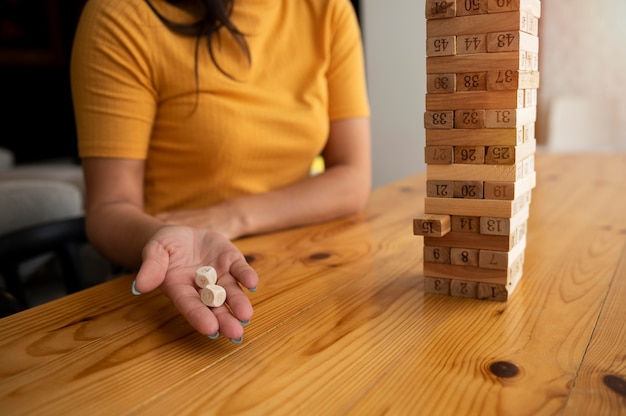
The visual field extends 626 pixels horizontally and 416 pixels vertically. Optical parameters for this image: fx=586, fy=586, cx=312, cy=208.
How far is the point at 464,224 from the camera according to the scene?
67 cm

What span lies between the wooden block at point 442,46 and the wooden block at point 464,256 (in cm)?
22

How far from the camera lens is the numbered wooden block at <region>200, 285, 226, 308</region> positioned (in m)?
0.58

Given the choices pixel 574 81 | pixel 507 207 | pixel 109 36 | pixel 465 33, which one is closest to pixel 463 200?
pixel 507 207

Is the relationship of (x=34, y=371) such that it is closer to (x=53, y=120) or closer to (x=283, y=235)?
(x=283, y=235)

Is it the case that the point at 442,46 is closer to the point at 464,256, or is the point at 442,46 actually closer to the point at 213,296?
the point at 464,256

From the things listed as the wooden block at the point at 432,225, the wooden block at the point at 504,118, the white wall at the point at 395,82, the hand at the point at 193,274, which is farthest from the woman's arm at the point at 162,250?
the white wall at the point at 395,82

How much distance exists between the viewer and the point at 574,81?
13.1ft

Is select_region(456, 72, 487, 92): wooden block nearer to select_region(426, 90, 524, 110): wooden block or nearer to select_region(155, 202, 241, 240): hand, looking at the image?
select_region(426, 90, 524, 110): wooden block

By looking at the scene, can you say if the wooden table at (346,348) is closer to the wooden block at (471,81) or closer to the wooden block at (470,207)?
the wooden block at (470,207)

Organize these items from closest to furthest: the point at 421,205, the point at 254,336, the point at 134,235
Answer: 1. the point at 254,336
2. the point at 134,235
3. the point at 421,205

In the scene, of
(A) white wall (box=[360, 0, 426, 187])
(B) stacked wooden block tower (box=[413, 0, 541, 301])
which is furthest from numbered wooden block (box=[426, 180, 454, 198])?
(A) white wall (box=[360, 0, 426, 187])

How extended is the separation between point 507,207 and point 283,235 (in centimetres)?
45

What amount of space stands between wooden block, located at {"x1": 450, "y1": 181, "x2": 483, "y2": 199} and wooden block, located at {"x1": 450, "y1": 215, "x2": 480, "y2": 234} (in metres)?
0.03

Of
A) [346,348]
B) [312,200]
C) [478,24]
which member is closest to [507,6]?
[478,24]
